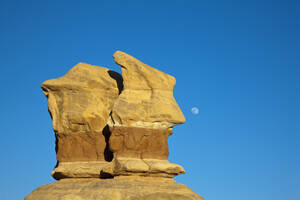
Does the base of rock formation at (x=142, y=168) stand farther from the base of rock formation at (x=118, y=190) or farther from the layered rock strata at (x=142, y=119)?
the base of rock formation at (x=118, y=190)

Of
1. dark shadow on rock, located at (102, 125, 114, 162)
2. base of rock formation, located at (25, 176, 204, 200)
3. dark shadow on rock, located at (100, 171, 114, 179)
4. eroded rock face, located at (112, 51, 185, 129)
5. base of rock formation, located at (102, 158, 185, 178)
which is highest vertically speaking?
eroded rock face, located at (112, 51, 185, 129)

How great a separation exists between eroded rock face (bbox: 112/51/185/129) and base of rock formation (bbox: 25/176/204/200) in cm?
175

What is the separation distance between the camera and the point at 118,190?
1342 cm

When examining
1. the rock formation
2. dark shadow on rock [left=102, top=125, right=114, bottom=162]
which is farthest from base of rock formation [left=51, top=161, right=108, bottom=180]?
dark shadow on rock [left=102, top=125, right=114, bottom=162]

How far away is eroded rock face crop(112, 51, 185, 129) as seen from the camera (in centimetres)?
1483

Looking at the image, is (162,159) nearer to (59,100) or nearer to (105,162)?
(105,162)

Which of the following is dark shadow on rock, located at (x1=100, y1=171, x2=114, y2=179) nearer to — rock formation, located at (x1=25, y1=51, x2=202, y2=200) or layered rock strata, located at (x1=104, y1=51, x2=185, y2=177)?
rock formation, located at (x1=25, y1=51, x2=202, y2=200)

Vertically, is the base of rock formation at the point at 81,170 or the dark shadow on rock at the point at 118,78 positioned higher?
the dark shadow on rock at the point at 118,78

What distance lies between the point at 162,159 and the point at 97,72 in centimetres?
360

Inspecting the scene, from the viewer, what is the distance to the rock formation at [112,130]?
1416 centimetres

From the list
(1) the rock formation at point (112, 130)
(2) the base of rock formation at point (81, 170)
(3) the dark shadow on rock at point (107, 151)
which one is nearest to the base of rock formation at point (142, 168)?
(1) the rock formation at point (112, 130)

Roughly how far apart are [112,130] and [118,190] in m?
2.04

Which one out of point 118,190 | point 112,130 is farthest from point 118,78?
point 118,190

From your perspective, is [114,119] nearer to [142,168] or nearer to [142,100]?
[142,100]
